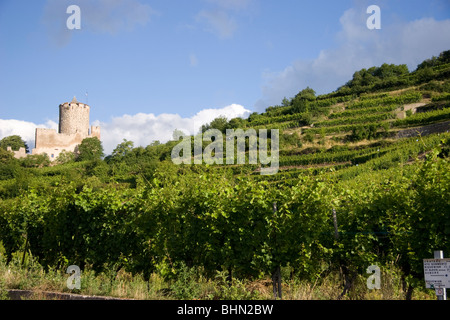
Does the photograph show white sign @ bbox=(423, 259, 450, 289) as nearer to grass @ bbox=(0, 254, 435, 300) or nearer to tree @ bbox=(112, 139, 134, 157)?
grass @ bbox=(0, 254, 435, 300)

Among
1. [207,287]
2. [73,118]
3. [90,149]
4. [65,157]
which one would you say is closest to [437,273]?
[207,287]

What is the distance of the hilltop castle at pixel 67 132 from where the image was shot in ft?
222

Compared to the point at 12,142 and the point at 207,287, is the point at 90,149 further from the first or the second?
the point at 207,287

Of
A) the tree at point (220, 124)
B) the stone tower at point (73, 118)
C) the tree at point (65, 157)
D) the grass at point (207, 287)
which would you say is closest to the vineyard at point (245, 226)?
the grass at point (207, 287)

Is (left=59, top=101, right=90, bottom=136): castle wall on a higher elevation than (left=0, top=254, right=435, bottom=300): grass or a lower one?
higher

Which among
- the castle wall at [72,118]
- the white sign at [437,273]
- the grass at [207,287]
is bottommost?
the grass at [207,287]

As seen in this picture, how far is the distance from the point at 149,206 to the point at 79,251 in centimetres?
207

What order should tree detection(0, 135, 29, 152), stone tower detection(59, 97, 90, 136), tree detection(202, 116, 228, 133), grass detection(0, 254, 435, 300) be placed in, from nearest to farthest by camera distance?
1. grass detection(0, 254, 435, 300)
2. tree detection(202, 116, 228, 133)
3. stone tower detection(59, 97, 90, 136)
4. tree detection(0, 135, 29, 152)

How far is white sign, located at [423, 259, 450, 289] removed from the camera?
460 centimetres

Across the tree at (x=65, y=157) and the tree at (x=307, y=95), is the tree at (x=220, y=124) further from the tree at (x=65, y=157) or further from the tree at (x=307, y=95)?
the tree at (x=65, y=157)

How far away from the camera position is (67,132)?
7462cm

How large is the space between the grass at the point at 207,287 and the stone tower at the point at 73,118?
71552mm

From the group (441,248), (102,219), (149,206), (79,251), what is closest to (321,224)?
(441,248)

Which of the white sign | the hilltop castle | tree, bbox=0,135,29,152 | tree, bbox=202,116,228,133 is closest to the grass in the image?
the white sign
